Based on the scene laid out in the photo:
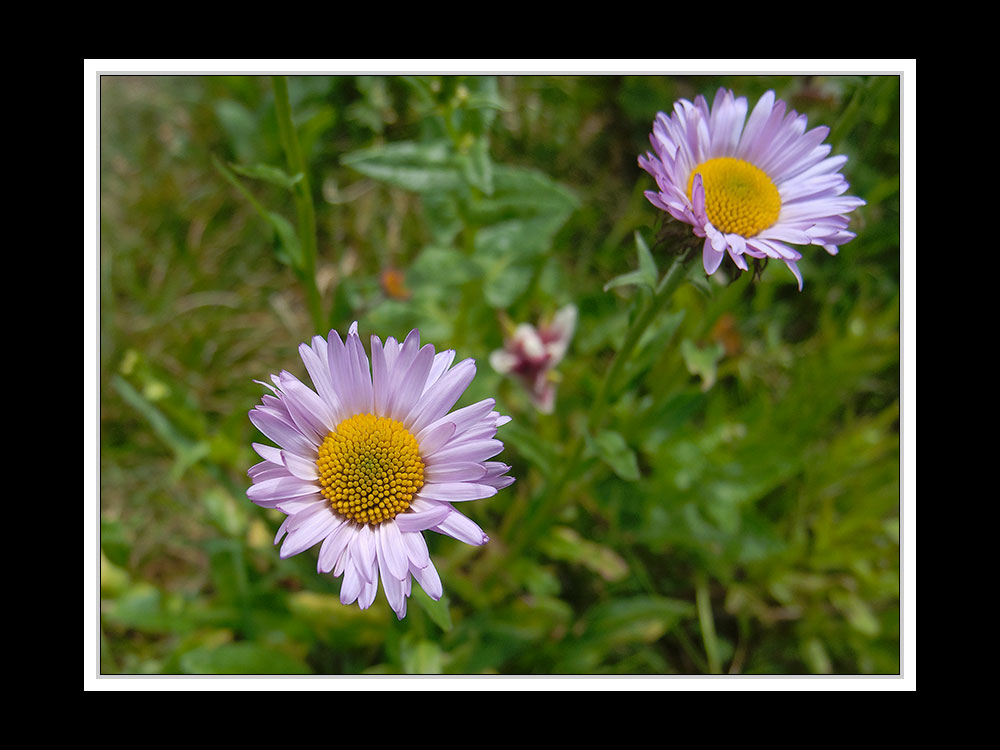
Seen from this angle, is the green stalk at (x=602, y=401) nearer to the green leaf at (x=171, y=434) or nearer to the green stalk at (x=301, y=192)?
the green stalk at (x=301, y=192)

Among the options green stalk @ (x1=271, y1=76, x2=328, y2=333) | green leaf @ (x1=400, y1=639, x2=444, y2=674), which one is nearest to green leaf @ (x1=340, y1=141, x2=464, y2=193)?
green stalk @ (x1=271, y1=76, x2=328, y2=333)

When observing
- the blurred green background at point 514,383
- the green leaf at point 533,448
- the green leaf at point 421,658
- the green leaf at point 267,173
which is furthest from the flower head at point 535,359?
the green leaf at point 267,173

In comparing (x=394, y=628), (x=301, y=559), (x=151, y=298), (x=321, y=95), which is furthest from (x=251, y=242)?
(x=394, y=628)

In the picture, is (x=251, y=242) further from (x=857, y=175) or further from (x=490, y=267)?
(x=857, y=175)

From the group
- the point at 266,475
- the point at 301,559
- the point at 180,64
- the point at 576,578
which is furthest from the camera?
the point at 576,578

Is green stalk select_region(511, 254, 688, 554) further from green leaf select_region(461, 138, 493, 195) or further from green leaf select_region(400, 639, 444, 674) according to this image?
green leaf select_region(461, 138, 493, 195)
